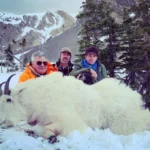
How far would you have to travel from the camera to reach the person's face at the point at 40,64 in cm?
554

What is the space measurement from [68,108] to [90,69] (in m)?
1.56

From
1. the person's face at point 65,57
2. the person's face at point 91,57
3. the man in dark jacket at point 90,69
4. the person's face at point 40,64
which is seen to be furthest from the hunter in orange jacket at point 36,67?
the person's face at point 65,57

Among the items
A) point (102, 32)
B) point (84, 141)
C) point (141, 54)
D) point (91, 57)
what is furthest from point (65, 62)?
point (102, 32)

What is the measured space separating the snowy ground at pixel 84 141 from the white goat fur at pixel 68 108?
0.60 feet

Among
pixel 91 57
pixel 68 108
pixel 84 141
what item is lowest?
pixel 84 141

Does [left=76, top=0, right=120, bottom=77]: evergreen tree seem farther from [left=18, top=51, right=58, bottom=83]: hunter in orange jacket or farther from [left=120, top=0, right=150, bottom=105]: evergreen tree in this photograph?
[left=18, top=51, right=58, bottom=83]: hunter in orange jacket

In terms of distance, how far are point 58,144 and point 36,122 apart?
830mm

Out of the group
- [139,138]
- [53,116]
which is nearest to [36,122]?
[53,116]

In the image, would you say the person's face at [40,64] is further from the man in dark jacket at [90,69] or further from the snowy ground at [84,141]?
the snowy ground at [84,141]

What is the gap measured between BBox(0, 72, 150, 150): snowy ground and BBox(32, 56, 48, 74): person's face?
60.2 inches

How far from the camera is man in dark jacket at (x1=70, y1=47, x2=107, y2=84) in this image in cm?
593

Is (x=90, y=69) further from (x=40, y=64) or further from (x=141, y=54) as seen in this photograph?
(x=141, y=54)

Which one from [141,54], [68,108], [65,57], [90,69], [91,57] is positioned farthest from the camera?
[141,54]

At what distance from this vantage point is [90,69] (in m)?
5.94
